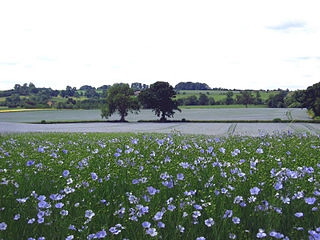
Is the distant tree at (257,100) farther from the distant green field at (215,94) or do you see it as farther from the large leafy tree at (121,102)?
the large leafy tree at (121,102)

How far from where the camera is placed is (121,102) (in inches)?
1730

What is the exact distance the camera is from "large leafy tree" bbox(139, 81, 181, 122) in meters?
42.8

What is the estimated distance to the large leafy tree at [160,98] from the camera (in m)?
42.8

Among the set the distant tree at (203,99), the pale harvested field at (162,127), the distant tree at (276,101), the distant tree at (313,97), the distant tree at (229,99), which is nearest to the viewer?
the pale harvested field at (162,127)

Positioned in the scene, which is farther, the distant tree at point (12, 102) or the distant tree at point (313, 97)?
the distant tree at point (12, 102)

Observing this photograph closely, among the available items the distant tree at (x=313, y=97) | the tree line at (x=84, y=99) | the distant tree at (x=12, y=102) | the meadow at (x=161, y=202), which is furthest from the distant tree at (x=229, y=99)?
the meadow at (x=161, y=202)

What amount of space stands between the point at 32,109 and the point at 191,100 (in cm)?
2296

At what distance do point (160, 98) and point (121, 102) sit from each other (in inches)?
174

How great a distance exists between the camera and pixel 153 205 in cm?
403

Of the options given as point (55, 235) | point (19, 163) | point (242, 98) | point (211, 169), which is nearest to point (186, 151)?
point (211, 169)

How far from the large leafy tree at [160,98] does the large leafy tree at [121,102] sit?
1.24m

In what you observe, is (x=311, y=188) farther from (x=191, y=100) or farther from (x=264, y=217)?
(x=191, y=100)

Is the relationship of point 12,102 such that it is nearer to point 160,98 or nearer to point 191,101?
point 160,98

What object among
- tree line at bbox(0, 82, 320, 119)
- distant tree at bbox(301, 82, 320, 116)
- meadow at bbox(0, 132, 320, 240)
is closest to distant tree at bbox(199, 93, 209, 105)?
tree line at bbox(0, 82, 320, 119)
